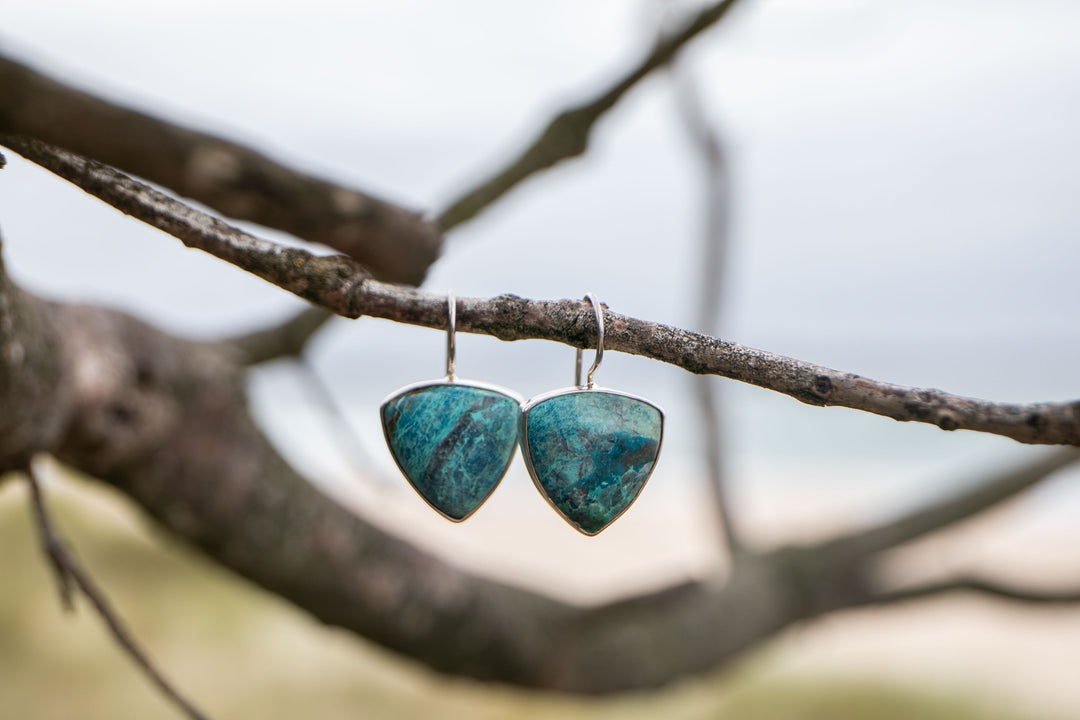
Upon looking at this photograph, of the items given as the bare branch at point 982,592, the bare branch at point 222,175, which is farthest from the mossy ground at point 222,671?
the bare branch at point 222,175

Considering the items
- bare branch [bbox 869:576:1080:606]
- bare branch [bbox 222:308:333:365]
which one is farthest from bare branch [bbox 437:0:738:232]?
bare branch [bbox 869:576:1080:606]

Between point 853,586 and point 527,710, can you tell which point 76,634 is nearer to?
point 527,710

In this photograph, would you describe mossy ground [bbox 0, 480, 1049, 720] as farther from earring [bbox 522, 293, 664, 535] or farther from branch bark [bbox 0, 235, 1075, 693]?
earring [bbox 522, 293, 664, 535]

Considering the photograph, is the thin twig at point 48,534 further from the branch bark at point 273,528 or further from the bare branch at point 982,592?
the bare branch at point 982,592

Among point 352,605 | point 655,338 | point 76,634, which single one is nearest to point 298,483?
point 352,605

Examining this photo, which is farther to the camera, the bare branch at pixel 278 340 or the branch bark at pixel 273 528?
the bare branch at pixel 278 340

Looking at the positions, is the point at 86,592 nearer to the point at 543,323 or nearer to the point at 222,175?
the point at 222,175
